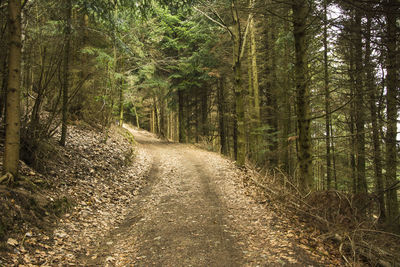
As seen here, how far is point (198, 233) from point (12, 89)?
465cm

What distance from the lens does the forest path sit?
3.98 metres

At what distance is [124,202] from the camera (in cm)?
686

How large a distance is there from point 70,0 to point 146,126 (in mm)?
42972

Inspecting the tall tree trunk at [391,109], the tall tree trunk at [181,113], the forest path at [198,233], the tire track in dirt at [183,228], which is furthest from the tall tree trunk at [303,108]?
the tall tree trunk at [181,113]

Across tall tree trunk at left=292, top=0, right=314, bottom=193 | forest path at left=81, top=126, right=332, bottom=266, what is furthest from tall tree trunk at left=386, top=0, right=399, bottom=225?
forest path at left=81, top=126, right=332, bottom=266

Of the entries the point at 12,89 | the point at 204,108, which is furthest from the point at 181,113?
the point at 12,89

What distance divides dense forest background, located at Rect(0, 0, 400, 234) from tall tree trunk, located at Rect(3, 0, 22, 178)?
0.02 metres

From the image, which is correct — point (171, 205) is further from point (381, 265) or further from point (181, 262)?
point (381, 265)

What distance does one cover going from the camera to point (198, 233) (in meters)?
4.86

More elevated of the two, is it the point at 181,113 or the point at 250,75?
the point at 250,75

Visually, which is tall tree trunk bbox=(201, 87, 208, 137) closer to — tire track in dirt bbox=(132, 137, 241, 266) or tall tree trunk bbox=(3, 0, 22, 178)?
tire track in dirt bbox=(132, 137, 241, 266)

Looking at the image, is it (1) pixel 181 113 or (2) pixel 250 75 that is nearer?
(2) pixel 250 75

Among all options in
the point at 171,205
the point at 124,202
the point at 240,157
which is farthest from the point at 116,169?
the point at 240,157

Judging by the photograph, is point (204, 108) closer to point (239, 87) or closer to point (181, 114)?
point (181, 114)
